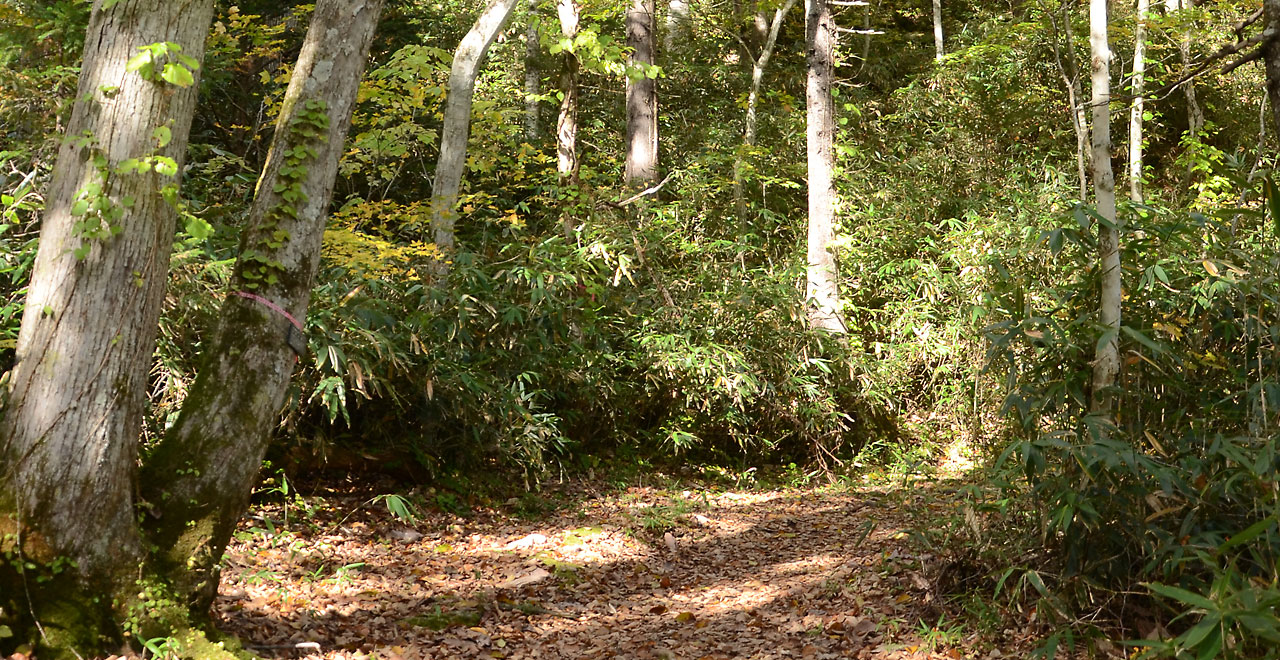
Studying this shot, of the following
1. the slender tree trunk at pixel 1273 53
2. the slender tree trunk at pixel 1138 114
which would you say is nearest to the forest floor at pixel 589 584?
the slender tree trunk at pixel 1273 53

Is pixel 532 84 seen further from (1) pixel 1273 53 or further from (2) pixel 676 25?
(1) pixel 1273 53

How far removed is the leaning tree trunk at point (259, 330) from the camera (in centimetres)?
365

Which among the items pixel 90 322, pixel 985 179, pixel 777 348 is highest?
pixel 985 179

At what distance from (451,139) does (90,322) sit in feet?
17.4

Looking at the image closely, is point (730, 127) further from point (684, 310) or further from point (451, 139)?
point (451, 139)

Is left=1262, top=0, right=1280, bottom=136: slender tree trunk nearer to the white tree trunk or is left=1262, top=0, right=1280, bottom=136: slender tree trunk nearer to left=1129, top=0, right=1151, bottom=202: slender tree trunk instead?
the white tree trunk

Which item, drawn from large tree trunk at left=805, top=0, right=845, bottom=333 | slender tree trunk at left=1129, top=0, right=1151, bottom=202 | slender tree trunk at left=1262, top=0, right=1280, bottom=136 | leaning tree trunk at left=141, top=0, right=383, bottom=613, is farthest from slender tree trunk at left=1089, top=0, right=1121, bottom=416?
slender tree trunk at left=1129, top=0, right=1151, bottom=202

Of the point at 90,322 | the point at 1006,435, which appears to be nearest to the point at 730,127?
the point at 1006,435

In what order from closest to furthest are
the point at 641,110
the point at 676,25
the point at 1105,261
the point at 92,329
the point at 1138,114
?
1. the point at 92,329
2. the point at 1105,261
3. the point at 1138,114
4. the point at 641,110
5. the point at 676,25

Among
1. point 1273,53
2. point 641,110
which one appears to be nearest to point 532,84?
point 641,110

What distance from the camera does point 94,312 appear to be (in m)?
3.31

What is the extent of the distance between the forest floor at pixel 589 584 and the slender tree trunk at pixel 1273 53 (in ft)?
8.12

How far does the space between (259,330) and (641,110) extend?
27.7ft

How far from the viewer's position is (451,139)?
8.33 m
